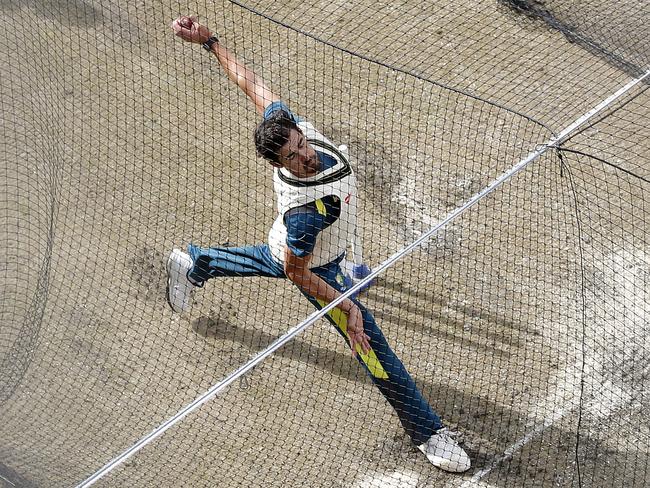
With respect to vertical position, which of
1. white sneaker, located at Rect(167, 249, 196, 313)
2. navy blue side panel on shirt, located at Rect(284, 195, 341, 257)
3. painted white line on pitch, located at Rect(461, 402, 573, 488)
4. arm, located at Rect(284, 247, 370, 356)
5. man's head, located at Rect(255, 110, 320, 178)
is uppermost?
man's head, located at Rect(255, 110, 320, 178)

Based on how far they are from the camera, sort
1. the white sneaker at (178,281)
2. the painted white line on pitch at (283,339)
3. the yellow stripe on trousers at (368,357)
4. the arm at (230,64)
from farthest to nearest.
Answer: the white sneaker at (178,281) → the arm at (230,64) → the yellow stripe on trousers at (368,357) → the painted white line on pitch at (283,339)

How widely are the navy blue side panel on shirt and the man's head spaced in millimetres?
213

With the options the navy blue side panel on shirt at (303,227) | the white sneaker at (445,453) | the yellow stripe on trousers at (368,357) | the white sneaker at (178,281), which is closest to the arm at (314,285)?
the navy blue side panel on shirt at (303,227)

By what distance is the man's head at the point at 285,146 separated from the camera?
6.78m

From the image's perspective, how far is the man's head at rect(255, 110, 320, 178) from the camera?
6777mm

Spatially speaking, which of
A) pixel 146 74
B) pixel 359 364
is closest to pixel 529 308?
pixel 359 364

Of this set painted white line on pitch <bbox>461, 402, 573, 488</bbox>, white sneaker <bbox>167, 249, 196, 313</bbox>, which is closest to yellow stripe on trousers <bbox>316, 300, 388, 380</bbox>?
painted white line on pitch <bbox>461, 402, 573, 488</bbox>

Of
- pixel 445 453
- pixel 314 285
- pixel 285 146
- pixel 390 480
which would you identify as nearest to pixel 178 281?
pixel 314 285

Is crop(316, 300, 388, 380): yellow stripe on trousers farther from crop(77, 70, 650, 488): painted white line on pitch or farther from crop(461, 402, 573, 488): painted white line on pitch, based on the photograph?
crop(461, 402, 573, 488): painted white line on pitch

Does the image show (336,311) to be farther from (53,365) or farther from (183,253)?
(53,365)

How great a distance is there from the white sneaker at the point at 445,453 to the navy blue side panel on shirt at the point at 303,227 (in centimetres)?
140

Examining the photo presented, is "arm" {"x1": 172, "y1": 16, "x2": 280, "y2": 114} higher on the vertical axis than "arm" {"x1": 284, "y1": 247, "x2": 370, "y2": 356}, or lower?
higher

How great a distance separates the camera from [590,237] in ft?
28.5

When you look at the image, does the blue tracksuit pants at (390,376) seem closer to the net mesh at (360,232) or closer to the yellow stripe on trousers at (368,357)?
the yellow stripe on trousers at (368,357)
